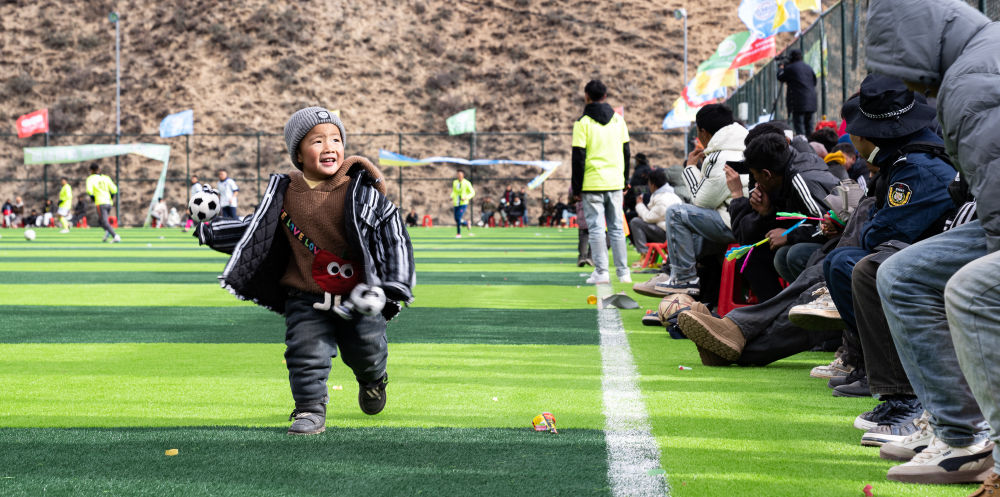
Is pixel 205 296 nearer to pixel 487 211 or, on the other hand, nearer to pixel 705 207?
pixel 705 207

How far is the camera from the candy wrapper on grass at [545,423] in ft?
15.5

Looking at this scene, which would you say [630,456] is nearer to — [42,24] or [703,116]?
[703,116]

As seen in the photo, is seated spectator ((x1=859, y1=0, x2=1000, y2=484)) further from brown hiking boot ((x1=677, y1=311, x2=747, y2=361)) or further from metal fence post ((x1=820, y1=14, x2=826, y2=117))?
metal fence post ((x1=820, y1=14, x2=826, y2=117))

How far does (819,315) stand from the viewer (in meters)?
5.37

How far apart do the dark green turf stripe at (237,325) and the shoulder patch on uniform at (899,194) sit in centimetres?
320

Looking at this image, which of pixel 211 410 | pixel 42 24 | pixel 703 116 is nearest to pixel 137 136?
pixel 42 24

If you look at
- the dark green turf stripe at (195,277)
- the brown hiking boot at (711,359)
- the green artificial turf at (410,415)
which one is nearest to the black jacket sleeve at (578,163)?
the dark green turf stripe at (195,277)

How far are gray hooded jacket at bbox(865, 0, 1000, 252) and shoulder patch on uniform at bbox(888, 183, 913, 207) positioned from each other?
133 centimetres

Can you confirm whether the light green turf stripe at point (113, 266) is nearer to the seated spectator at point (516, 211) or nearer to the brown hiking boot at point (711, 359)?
the brown hiking boot at point (711, 359)

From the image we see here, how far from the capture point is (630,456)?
4227mm

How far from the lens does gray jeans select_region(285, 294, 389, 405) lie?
480 cm

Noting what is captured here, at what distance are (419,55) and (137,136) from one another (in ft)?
42.7

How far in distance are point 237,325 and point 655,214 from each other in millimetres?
5996

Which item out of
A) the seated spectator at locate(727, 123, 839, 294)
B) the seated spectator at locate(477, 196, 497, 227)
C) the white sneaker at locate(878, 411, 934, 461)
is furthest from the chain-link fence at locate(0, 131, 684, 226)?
the white sneaker at locate(878, 411, 934, 461)
